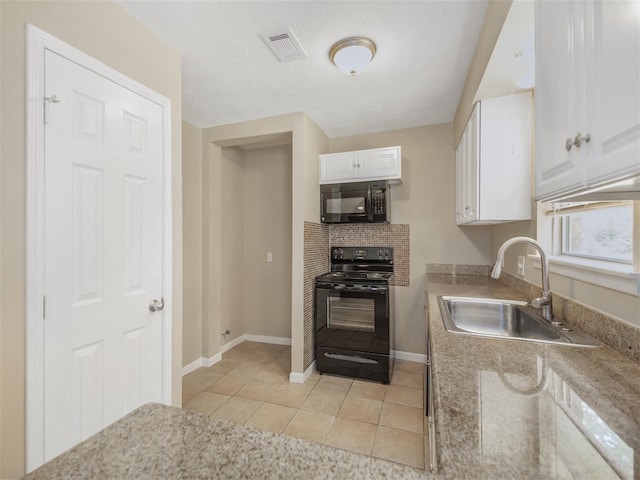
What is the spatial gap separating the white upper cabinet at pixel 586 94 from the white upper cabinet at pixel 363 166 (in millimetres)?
1776

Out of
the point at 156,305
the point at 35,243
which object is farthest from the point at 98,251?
the point at 156,305

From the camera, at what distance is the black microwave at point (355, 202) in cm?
284

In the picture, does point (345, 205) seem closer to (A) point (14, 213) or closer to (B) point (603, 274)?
(B) point (603, 274)

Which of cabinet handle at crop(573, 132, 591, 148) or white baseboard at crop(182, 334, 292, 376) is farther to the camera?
white baseboard at crop(182, 334, 292, 376)

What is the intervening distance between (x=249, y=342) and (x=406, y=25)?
3532mm

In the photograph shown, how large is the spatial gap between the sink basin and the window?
1.27 ft

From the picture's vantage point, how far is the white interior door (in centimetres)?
121

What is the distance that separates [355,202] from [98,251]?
83.2 inches

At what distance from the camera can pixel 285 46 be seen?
1776 millimetres

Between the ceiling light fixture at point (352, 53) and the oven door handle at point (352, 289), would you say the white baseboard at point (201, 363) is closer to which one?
the oven door handle at point (352, 289)

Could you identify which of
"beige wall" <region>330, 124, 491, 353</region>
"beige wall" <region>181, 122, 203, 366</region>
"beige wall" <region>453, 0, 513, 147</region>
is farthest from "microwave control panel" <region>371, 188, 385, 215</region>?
"beige wall" <region>181, 122, 203, 366</region>

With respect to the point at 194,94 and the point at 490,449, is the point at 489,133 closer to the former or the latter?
the point at 490,449

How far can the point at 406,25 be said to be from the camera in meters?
1.62

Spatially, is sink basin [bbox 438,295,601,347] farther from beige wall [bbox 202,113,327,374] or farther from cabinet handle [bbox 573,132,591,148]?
beige wall [bbox 202,113,327,374]
